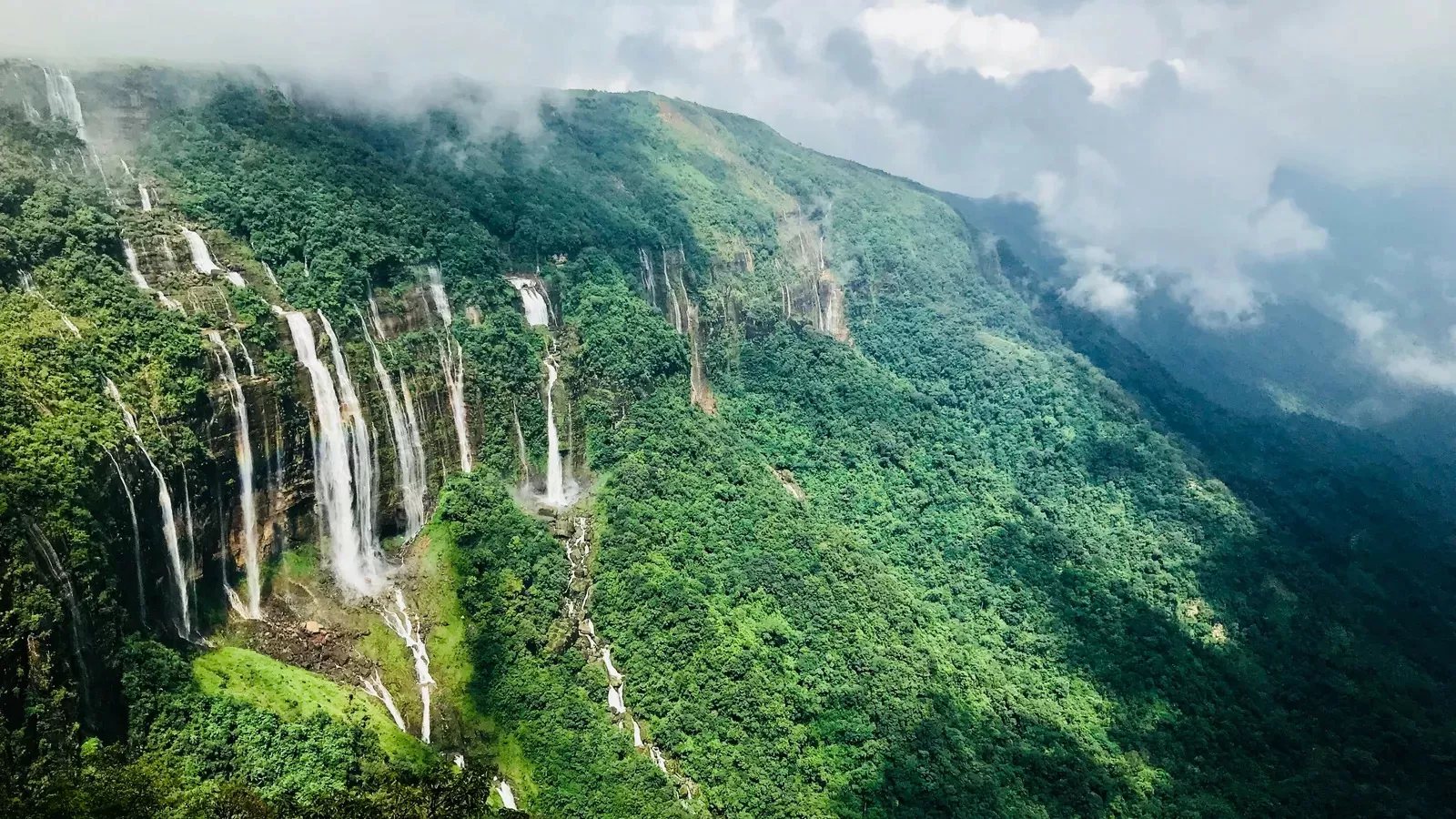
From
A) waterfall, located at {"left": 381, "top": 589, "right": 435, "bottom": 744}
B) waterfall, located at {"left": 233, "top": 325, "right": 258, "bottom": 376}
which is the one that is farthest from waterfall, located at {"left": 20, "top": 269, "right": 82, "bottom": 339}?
waterfall, located at {"left": 381, "top": 589, "right": 435, "bottom": 744}

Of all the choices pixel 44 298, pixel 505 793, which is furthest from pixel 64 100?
pixel 505 793

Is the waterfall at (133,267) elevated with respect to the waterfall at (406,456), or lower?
elevated

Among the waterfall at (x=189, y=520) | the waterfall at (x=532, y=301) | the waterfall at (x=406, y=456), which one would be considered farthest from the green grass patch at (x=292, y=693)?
the waterfall at (x=532, y=301)

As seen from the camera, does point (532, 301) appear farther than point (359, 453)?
Yes

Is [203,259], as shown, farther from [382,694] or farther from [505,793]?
[505,793]

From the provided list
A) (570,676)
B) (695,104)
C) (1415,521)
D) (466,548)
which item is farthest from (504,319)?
(1415,521)

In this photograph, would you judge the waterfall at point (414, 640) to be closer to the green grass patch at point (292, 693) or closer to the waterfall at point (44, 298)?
the green grass patch at point (292, 693)
